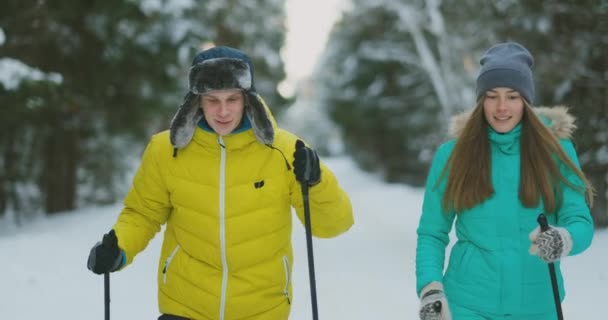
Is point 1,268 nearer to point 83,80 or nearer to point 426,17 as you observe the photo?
point 83,80

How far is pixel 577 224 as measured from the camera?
2.78m

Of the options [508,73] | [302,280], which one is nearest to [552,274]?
[508,73]

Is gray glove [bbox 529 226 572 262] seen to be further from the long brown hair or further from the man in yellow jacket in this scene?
the man in yellow jacket

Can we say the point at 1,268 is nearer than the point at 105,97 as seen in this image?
Yes

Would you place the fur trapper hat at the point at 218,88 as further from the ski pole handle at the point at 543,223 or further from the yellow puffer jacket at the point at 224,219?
the ski pole handle at the point at 543,223

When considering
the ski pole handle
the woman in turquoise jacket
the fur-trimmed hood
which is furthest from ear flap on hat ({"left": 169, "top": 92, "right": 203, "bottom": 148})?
the ski pole handle

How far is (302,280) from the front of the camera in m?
8.02

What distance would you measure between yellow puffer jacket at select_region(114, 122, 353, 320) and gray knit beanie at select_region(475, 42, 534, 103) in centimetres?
86

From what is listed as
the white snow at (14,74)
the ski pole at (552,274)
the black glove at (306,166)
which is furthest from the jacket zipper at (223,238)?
the white snow at (14,74)

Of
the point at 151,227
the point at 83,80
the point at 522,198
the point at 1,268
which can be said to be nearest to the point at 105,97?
the point at 83,80

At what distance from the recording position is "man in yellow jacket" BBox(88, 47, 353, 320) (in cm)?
302

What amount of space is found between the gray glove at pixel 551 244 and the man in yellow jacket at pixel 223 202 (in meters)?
0.92

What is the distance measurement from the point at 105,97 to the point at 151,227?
467 inches

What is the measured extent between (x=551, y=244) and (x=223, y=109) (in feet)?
5.08
